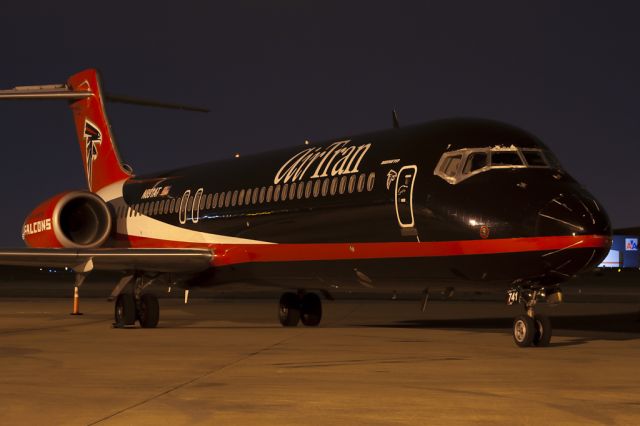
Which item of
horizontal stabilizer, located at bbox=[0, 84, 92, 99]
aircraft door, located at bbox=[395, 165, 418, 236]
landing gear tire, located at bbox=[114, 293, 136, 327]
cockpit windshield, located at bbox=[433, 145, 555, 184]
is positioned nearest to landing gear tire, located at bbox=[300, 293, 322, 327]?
landing gear tire, located at bbox=[114, 293, 136, 327]

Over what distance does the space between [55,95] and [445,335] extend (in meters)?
13.0

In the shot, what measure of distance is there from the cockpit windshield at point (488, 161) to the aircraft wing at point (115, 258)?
21.2 ft

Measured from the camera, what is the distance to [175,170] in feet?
80.6

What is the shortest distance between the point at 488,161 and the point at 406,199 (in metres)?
1.41

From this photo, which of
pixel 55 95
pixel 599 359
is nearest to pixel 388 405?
pixel 599 359

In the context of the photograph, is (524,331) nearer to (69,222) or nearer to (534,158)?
(534,158)

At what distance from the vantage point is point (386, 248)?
16.4 m

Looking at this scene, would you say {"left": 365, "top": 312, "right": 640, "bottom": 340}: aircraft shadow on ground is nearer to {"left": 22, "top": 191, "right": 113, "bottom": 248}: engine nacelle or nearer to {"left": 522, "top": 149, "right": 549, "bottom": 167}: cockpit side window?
{"left": 522, "top": 149, "right": 549, "bottom": 167}: cockpit side window

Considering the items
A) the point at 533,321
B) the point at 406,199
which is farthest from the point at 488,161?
the point at 533,321

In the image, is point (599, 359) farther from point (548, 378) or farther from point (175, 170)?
point (175, 170)

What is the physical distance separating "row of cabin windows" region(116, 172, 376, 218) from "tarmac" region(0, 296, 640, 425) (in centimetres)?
241

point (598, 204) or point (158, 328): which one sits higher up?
point (598, 204)

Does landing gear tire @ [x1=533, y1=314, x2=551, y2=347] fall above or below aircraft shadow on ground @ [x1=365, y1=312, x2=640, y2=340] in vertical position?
above

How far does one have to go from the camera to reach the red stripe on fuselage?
46.4 ft
